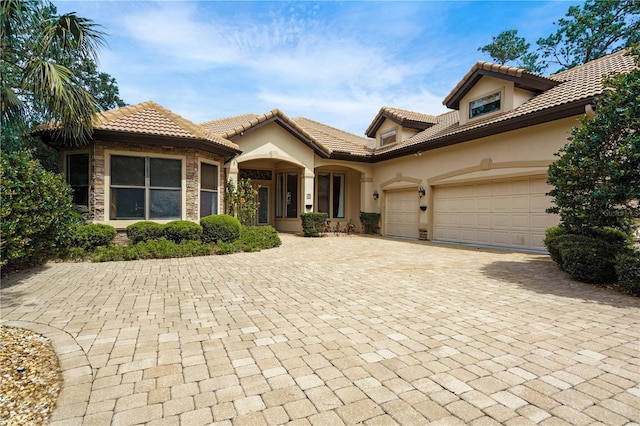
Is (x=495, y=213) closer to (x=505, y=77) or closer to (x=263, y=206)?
(x=505, y=77)

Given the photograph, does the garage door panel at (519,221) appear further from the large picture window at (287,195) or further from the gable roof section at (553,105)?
the large picture window at (287,195)

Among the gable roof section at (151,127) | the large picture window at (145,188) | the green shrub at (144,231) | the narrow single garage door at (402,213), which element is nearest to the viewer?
the gable roof section at (151,127)

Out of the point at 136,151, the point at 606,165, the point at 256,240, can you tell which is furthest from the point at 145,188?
the point at 606,165

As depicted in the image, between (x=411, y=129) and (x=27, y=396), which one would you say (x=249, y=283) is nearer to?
(x=27, y=396)

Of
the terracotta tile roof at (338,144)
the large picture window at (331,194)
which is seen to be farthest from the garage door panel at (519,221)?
the large picture window at (331,194)

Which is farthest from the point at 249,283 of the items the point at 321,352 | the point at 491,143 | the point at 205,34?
the point at 491,143

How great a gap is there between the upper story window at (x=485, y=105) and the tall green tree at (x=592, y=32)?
13249 mm

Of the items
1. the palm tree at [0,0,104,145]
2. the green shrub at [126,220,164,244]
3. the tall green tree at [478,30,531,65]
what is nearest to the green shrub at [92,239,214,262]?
the green shrub at [126,220,164,244]

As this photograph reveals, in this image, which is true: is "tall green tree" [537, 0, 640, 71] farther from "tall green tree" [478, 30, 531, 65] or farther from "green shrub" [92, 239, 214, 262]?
"green shrub" [92, 239, 214, 262]

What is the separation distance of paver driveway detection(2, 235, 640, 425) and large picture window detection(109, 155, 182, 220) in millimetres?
3781

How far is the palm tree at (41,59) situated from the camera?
520 cm

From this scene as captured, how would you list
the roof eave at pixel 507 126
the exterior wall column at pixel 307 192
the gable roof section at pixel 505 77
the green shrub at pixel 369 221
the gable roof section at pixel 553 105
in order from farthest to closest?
the green shrub at pixel 369 221 → the exterior wall column at pixel 307 192 → the gable roof section at pixel 505 77 → the gable roof section at pixel 553 105 → the roof eave at pixel 507 126

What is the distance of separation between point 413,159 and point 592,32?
677 inches

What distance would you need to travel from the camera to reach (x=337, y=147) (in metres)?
16.7
